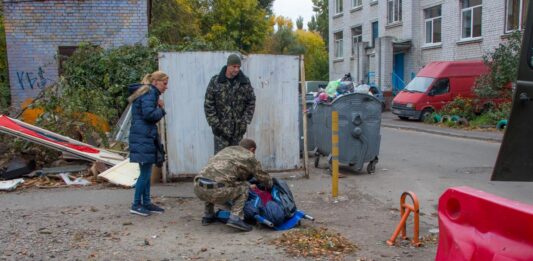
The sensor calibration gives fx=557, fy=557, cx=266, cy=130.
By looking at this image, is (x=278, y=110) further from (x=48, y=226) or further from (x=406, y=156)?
(x=406, y=156)

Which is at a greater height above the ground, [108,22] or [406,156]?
[108,22]

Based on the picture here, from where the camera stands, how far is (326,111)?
9719 millimetres

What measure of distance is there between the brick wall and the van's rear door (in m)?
12.6

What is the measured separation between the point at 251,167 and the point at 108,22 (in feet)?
33.8

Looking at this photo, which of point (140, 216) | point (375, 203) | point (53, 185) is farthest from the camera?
point (53, 185)

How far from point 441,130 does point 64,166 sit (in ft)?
→ 41.4

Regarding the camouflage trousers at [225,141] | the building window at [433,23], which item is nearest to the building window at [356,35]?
the building window at [433,23]

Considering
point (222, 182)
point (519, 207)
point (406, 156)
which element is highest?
point (519, 207)

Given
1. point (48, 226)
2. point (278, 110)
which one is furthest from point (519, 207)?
point (278, 110)

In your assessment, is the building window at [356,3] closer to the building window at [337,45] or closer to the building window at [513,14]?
the building window at [337,45]

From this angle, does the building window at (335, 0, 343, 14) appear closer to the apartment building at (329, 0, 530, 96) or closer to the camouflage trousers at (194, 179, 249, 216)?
the apartment building at (329, 0, 530, 96)

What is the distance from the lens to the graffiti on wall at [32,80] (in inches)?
566

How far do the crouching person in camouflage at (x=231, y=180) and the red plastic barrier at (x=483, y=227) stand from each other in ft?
9.03

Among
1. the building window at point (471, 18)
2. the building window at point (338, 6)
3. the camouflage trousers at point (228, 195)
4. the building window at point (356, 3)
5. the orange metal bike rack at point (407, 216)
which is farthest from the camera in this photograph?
the building window at point (338, 6)
